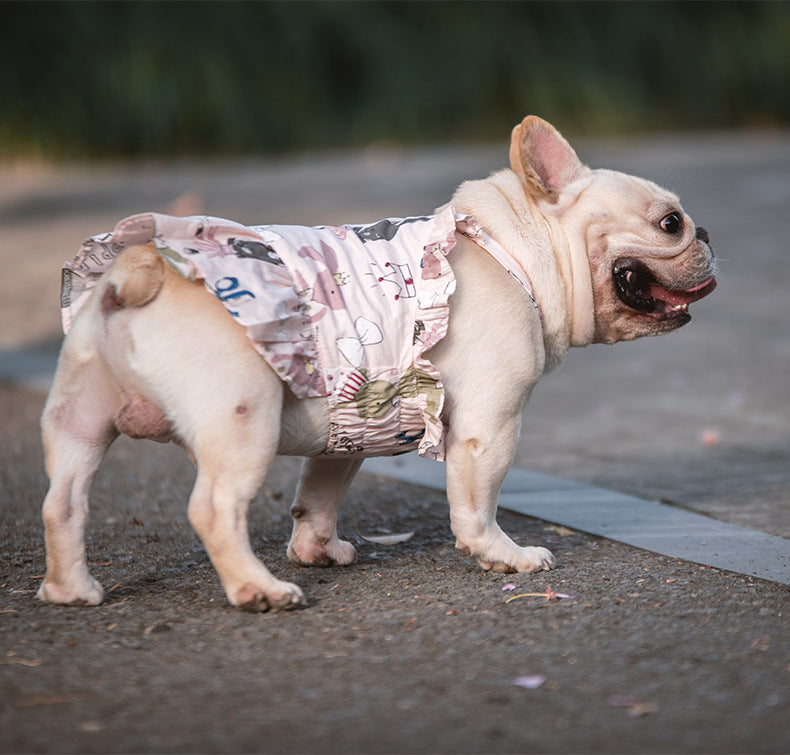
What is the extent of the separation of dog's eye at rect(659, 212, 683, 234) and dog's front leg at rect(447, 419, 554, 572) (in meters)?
0.89

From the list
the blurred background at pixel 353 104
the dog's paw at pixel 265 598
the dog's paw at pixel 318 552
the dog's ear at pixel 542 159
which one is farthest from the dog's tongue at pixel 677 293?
the blurred background at pixel 353 104

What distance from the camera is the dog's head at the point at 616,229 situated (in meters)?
3.92

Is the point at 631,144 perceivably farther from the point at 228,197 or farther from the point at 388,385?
the point at 388,385

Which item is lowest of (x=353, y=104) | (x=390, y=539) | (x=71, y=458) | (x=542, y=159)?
(x=390, y=539)

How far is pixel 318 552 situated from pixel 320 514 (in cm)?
13

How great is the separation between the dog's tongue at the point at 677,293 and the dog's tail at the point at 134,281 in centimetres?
173

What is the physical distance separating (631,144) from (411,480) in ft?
39.8

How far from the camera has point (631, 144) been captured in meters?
16.2

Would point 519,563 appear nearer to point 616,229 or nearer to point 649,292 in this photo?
point 649,292

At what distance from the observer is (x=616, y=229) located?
3.92 m

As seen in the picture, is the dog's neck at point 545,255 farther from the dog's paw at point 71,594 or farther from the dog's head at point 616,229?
the dog's paw at point 71,594

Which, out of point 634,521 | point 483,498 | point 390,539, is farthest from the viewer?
point 634,521

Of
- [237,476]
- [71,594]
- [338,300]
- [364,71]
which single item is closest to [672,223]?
[338,300]

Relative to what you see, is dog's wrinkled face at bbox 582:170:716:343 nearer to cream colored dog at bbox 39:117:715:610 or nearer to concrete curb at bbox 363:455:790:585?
cream colored dog at bbox 39:117:715:610
